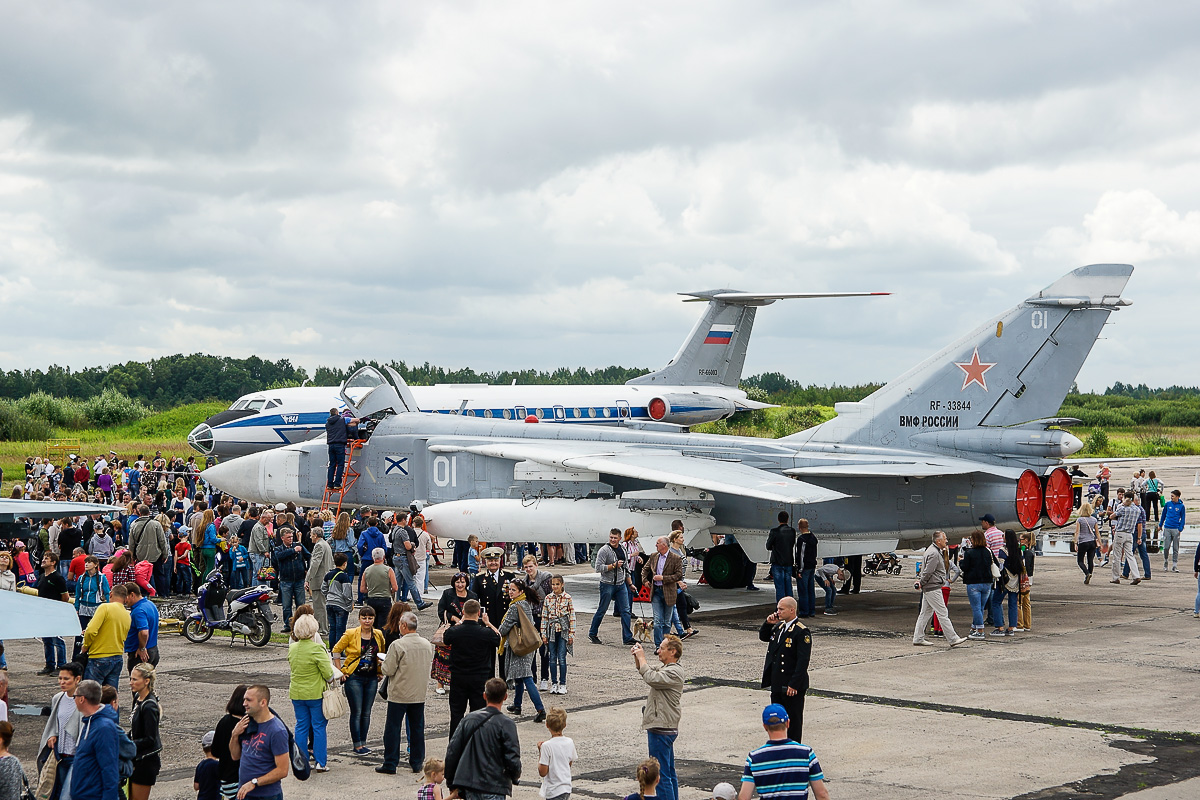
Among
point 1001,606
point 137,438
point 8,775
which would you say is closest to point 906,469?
point 1001,606

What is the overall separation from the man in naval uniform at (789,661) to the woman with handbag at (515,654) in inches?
84.9

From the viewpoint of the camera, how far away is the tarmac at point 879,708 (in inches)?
326

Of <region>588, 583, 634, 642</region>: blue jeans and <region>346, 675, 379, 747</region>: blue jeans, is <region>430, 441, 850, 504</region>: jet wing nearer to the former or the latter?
Result: <region>588, 583, 634, 642</region>: blue jeans

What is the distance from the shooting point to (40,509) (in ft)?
46.6

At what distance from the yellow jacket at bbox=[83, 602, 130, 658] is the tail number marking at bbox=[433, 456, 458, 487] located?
9.62 meters

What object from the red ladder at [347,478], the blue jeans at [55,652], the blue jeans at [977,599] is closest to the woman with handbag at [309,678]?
the blue jeans at [55,652]

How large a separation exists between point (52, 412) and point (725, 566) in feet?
165

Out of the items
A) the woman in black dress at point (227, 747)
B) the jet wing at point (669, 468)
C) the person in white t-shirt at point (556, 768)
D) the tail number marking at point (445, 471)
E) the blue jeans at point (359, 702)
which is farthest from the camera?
the tail number marking at point (445, 471)

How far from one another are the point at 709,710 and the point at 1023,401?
27.8ft

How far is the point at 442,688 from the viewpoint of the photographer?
11.6m

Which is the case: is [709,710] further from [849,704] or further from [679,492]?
[679,492]

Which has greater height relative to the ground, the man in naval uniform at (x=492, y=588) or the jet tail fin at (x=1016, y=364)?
the jet tail fin at (x=1016, y=364)

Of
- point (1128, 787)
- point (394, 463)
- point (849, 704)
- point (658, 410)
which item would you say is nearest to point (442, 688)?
point (849, 704)

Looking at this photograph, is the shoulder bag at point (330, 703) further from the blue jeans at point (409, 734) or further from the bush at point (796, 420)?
the bush at point (796, 420)
